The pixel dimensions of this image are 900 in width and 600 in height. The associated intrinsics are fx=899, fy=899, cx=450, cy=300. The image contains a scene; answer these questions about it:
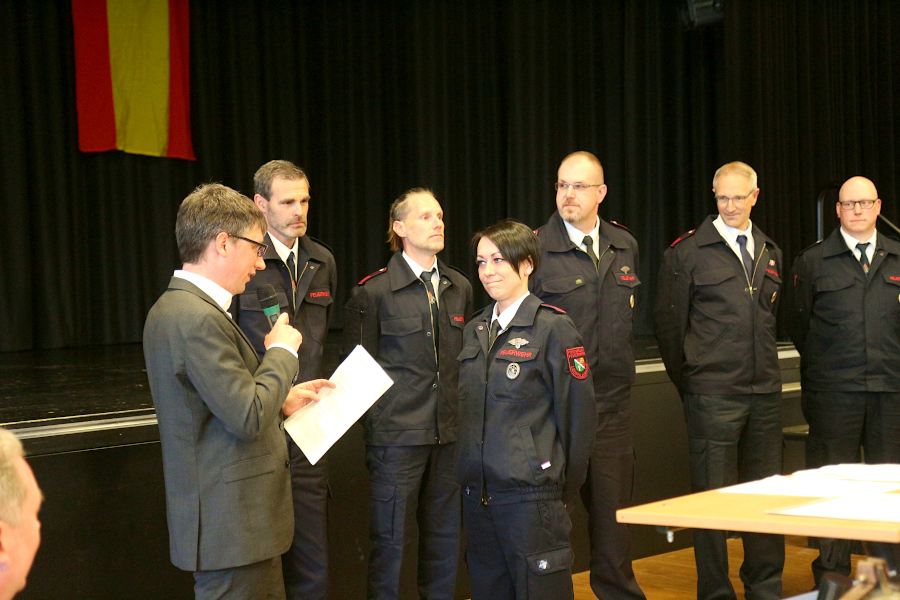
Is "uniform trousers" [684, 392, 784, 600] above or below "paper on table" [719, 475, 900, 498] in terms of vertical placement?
below

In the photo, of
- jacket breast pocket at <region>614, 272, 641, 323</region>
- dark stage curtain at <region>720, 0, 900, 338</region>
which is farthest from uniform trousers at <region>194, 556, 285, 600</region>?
dark stage curtain at <region>720, 0, 900, 338</region>

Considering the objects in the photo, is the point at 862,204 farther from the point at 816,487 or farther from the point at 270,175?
the point at 270,175

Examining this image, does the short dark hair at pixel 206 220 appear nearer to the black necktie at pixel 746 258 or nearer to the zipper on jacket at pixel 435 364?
the zipper on jacket at pixel 435 364

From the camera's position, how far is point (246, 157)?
7230 mm

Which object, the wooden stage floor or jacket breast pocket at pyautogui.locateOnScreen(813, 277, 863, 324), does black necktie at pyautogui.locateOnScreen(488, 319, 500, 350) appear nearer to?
the wooden stage floor

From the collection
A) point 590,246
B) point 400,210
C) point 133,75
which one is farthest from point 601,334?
point 133,75

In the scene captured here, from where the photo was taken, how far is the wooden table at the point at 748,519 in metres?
1.52

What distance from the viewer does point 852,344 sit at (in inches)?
151

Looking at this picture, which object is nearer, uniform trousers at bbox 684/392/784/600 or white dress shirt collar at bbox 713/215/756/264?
uniform trousers at bbox 684/392/784/600

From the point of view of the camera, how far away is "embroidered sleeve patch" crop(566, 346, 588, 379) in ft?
8.76

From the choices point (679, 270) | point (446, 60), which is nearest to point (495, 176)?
point (446, 60)

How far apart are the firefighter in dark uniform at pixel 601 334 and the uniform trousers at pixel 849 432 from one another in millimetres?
980

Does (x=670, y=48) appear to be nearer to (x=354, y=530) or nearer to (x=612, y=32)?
(x=612, y=32)

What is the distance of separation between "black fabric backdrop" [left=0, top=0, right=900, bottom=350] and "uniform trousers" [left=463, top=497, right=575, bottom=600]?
459cm
